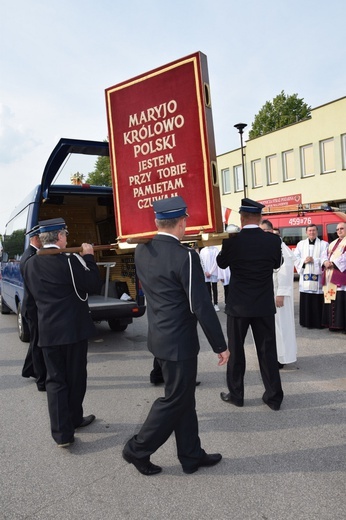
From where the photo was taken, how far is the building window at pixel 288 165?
27422 mm

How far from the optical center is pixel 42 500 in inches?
117

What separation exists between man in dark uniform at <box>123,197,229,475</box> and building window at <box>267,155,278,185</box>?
2653 centimetres

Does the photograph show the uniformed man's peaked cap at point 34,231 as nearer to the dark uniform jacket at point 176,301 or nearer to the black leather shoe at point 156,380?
the dark uniform jacket at point 176,301

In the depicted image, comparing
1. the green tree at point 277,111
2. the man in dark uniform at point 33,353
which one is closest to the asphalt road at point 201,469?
the man in dark uniform at point 33,353

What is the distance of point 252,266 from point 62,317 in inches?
70.2

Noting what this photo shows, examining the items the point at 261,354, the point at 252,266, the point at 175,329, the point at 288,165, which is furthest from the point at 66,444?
the point at 288,165

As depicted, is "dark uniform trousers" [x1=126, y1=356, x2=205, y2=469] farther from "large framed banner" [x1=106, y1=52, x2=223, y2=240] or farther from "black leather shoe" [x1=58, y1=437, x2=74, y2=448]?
"large framed banner" [x1=106, y1=52, x2=223, y2=240]

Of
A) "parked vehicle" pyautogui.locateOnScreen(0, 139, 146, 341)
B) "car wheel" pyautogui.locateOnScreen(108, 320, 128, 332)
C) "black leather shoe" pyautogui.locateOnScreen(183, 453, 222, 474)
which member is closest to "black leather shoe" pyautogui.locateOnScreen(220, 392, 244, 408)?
"black leather shoe" pyautogui.locateOnScreen(183, 453, 222, 474)

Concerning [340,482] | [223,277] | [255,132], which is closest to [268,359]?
[340,482]

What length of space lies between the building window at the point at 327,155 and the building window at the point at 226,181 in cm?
833

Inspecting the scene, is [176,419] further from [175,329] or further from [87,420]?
[87,420]

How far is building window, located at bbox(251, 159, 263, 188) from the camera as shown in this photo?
29.7 metres

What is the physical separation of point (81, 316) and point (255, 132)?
111 feet

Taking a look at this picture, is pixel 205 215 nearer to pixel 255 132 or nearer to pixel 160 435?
pixel 160 435
